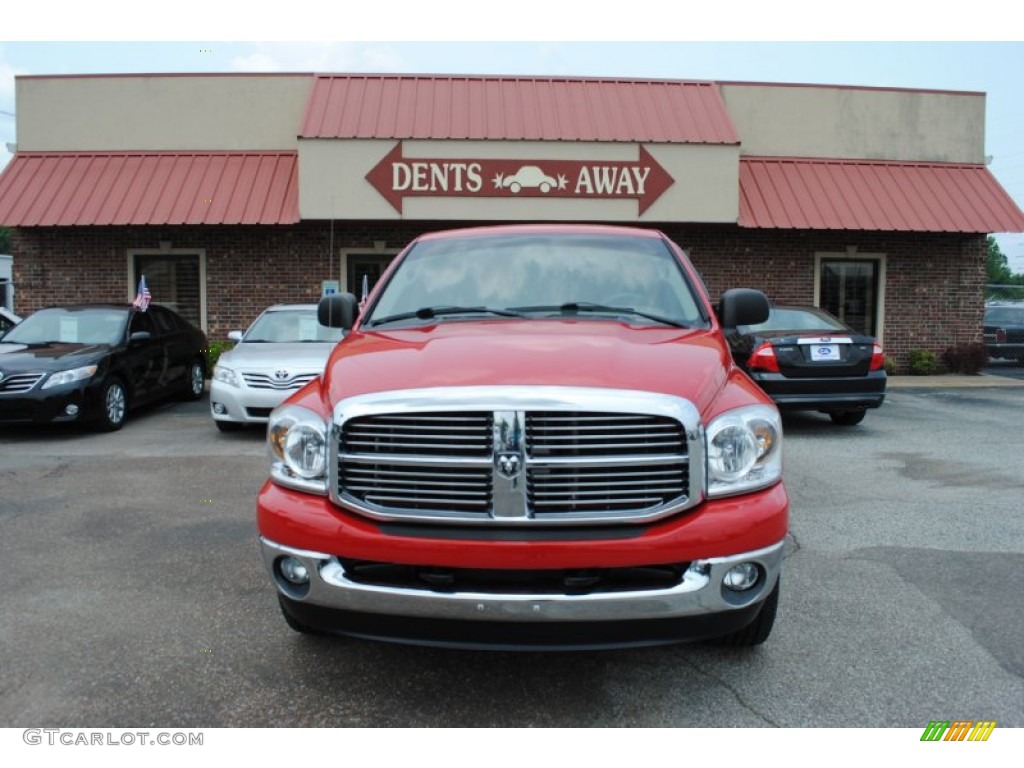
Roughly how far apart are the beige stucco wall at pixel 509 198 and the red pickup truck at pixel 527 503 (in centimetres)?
1129

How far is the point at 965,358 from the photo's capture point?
16141 mm

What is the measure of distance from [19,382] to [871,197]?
13.6 meters

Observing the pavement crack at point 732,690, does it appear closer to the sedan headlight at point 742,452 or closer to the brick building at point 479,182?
the sedan headlight at point 742,452

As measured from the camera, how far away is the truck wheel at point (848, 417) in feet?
32.2

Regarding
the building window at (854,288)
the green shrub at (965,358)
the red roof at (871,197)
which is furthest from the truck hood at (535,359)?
the green shrub at (965,358)

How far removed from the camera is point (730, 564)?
9.02 ft

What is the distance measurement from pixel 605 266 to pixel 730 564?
194 centimetres

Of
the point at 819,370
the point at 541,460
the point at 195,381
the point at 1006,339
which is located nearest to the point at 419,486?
the point at 541,460

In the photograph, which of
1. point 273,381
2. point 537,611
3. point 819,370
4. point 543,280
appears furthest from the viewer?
point 819,370

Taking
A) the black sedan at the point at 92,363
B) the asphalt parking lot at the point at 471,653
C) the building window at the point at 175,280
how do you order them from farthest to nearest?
the building window at the point at 175,280
the black sedan at the point at 92,363
the asphalt parking lot at the point at 471,653

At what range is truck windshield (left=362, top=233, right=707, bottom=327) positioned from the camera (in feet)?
13.0

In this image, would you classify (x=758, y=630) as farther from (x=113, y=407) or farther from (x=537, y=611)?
(x=113, y=407)

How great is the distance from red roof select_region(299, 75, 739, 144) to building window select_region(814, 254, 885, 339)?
141 inches

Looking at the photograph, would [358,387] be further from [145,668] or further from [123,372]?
[123,372]
